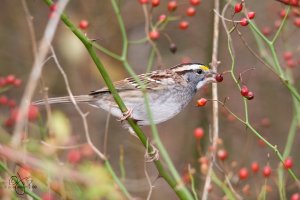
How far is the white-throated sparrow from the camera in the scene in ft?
17.9

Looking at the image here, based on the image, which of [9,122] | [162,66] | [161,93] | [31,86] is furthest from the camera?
[162,66]

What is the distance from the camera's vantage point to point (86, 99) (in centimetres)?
563

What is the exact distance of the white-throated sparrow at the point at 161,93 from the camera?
5441 millimetres

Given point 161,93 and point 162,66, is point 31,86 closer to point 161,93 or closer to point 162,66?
point 161,93

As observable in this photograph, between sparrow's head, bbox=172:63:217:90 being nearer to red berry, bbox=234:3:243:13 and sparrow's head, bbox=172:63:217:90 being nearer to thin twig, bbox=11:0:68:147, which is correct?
red berry, bbox=234:3:243:13

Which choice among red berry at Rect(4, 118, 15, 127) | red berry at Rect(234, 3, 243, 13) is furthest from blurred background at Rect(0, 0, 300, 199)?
red berry at Rect(234, 3, 243, 13)

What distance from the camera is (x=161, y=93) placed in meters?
5.54

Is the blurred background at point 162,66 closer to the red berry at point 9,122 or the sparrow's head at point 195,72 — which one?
the sparrow's head at point 195,72

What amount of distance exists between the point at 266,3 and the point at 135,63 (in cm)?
193

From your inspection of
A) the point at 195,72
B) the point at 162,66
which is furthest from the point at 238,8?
the point at 162,66

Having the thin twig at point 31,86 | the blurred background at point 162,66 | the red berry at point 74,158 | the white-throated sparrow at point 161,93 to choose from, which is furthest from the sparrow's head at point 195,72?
the thin twig at point 31,86

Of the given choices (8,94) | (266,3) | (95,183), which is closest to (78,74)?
(8,94)

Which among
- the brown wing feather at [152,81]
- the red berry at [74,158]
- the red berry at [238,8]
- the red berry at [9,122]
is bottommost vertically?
the red berry at [74,158]

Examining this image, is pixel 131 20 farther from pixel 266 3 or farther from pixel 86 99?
pixel 86 99
